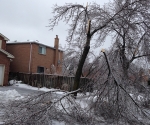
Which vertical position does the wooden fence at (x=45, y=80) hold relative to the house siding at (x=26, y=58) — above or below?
below

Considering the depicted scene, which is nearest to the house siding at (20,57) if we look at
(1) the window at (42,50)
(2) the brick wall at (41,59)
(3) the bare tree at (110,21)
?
(2) the brick wall at (41,59)

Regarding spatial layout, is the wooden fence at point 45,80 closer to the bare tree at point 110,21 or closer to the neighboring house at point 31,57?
the neighboring house at point 31,57

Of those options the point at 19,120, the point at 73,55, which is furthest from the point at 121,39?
the point at 73,55

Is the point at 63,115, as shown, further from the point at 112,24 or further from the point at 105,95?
the point at 112,24

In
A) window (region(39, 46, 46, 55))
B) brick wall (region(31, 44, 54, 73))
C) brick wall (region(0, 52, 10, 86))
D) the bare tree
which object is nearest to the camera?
the bare tree

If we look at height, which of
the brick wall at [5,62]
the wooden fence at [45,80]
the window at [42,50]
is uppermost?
the window at [42,50]

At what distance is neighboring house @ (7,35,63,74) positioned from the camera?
22125 mm

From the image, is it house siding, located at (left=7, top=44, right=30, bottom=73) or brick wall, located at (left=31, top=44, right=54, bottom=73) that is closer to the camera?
brick wall, located at (left=31, top=44, right=54, bottom=73)

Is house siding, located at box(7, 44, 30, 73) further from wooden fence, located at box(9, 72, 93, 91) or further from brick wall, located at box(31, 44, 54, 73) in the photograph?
wooden fence, located at box(9, 72, 93, 91)

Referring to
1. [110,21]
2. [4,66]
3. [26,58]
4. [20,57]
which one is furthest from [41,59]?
[110,21]

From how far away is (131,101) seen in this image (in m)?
5.91

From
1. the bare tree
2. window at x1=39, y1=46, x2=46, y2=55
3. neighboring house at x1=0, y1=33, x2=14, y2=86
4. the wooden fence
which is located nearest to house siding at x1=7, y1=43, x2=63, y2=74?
window at x1=39, y1=46, x2=46, y2=55

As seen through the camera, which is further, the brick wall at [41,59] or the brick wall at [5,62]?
the brick wall at [41,59]

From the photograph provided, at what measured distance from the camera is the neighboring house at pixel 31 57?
871 inches
